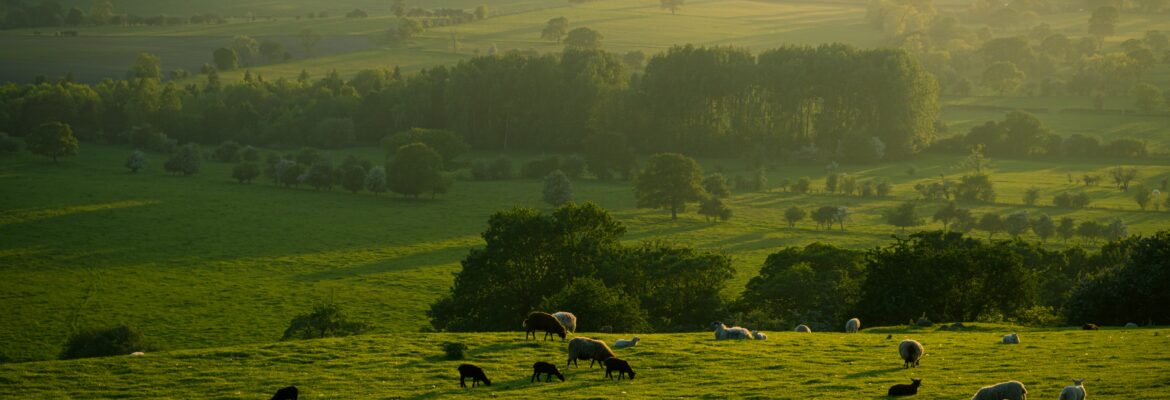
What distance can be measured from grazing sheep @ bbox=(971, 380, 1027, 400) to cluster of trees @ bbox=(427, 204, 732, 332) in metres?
26.3

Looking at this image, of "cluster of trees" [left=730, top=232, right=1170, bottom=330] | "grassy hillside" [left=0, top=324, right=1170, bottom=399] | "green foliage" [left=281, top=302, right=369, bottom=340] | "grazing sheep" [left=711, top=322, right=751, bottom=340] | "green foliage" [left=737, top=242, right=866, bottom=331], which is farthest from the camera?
"green foliage" [left=737, top=242, right=866, bottom=331]

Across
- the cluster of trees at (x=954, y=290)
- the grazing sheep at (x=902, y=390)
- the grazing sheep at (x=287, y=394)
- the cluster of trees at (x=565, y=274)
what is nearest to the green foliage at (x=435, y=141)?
the cluster of trees at (x=565, y=274)

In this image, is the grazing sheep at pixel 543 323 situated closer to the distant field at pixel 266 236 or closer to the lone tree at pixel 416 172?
the distant field at pixel 266 236

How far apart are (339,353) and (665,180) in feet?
211

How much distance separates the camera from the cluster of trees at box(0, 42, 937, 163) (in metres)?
132

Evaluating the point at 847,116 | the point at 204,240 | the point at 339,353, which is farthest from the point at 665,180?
the point at 339,353

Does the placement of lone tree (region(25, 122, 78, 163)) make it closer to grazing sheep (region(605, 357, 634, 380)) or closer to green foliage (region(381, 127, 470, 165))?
green foliage (region(381, 127, 470, 165))

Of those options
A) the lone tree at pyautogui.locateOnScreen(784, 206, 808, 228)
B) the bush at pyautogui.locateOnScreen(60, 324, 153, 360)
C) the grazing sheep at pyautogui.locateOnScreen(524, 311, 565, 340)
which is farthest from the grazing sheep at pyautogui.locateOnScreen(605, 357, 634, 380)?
the lone tree at pyautogui.locateOnScreen(784, 206, 808, 228)

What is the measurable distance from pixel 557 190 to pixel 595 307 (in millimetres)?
54692

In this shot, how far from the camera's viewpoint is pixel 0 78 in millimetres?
156125

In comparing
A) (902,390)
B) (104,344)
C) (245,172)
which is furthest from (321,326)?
→ (245,172)

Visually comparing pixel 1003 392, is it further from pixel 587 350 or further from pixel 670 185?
pixel 670 185

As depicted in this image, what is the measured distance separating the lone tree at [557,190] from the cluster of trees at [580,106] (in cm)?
2959

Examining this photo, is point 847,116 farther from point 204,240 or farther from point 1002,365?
point 1002,365
